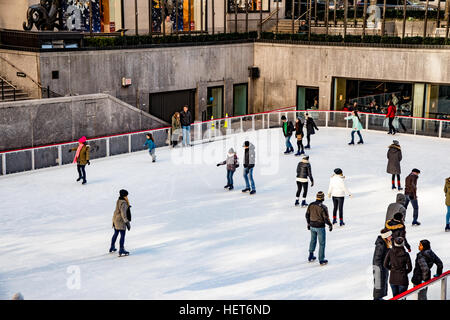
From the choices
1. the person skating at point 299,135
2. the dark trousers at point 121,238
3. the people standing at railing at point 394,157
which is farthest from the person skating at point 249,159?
the dark trousers at point 121,238

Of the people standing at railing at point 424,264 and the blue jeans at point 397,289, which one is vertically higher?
the people standing at railing at point 424,264

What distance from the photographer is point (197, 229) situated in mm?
14820

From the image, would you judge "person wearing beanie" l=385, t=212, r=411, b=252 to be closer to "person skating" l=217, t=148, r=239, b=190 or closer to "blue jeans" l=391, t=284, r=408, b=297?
"blue jeans" l=391, t=284, r=408, b=297

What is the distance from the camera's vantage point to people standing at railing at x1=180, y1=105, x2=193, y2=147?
23.5m

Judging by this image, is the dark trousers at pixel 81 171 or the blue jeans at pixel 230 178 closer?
the blue jeans at pixel 230 178

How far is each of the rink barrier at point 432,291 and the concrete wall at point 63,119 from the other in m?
16.1

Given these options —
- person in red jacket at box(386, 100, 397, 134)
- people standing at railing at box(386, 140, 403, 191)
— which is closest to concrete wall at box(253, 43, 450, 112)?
person in red jacket at box(386, 100, 397, 134)

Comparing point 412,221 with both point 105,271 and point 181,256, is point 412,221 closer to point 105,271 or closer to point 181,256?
point 181,256

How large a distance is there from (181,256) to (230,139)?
12738 millimetres

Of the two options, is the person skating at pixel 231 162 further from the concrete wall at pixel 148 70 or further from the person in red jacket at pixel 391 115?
the person in red jacket at pixel 391 115

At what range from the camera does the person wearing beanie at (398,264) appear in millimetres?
9597

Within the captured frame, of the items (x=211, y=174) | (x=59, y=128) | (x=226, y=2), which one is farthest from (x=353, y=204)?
(x=226, y=2)

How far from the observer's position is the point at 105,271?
12289 millimetres

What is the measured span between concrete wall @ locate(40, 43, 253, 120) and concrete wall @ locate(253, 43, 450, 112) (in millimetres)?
1155
